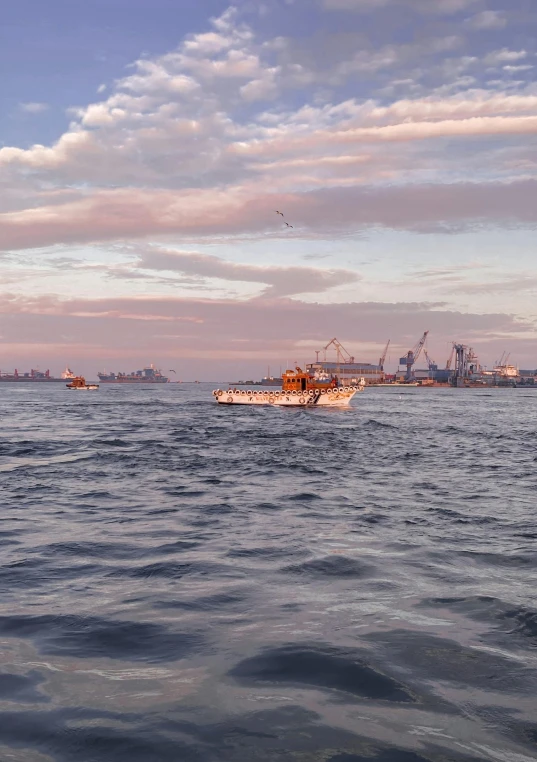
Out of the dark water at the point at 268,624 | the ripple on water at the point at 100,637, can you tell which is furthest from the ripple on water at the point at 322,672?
the ripple on water at the point at 100,637

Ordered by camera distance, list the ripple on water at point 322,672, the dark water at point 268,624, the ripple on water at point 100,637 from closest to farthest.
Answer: the dark water at point 268,624, the ripple on water at point 322,672, the ripple on water at point 100,637

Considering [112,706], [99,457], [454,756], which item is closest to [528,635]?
[454,756]

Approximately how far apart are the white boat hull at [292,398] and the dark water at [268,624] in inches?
2478

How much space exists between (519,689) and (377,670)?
1453 mm

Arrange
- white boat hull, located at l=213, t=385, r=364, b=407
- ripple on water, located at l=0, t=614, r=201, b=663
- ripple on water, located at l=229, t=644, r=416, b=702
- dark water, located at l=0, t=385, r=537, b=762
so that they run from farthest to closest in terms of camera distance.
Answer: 1. white boat hull, located at l=213, t=385, r=364, b=407
2. ripple on water, located at l=0, t=614, r=201, b=663
3. ripple on water, located at l=229, t=644, r=416, b=702
4. dark water, located at l=0, t=385, r=537, b=762

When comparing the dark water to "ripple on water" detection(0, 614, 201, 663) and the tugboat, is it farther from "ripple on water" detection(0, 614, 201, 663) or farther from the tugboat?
the tugboat

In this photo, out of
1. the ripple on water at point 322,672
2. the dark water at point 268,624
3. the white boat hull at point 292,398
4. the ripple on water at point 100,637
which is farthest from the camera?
the white boat hull at point 292,398

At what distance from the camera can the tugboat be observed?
3324 inches

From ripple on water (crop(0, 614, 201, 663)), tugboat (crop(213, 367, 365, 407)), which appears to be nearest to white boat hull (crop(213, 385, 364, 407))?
tugboat (crop(213, 367, 365, 407))

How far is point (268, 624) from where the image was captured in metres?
8.66

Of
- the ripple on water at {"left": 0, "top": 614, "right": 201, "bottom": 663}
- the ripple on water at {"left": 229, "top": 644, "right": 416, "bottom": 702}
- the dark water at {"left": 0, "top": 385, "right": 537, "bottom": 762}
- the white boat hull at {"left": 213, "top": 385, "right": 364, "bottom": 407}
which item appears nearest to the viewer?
the dark water at {"left": 0, "top": 385, "right": 537, "bottom": 762}

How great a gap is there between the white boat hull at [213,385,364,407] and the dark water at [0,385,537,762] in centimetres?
6295

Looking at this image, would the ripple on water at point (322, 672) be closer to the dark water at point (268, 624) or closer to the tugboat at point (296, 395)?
the dark water at point (268, 624)

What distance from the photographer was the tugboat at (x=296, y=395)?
84.4m
